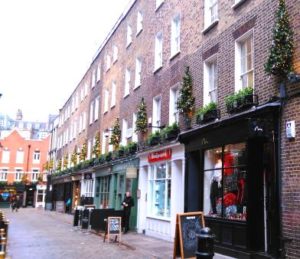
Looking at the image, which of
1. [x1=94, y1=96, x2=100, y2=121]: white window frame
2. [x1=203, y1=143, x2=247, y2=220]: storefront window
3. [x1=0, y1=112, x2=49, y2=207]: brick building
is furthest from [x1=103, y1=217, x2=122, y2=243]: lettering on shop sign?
[x1=0, y1=112, x2=49, y2=207]: brick building

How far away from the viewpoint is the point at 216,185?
1356cm

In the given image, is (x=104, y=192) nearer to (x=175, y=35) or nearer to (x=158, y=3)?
(x=158, y=3)

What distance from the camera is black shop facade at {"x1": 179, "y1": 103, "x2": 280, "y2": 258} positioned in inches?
425

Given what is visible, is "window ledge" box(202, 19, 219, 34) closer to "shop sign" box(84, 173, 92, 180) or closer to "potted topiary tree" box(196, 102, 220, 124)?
"potted topiary tree" box(196, 102, 220, 124)

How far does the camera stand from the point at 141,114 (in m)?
20.5

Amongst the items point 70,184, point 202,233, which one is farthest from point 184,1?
point 70,184

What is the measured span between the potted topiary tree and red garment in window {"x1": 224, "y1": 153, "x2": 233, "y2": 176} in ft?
4.28

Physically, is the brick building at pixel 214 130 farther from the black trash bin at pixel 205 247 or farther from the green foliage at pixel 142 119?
the black trash bin at pixel 205 247

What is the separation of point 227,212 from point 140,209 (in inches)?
311

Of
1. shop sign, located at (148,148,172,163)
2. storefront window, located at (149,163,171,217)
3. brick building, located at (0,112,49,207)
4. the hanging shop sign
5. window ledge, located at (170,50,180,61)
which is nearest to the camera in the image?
shop sign, located at (148,148,172,163)

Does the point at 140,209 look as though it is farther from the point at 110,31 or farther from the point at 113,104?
the point at 110,31

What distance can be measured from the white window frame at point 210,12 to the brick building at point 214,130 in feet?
0.12

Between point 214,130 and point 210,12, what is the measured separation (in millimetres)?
4540

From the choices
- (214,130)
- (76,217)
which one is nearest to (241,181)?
(214,130)
